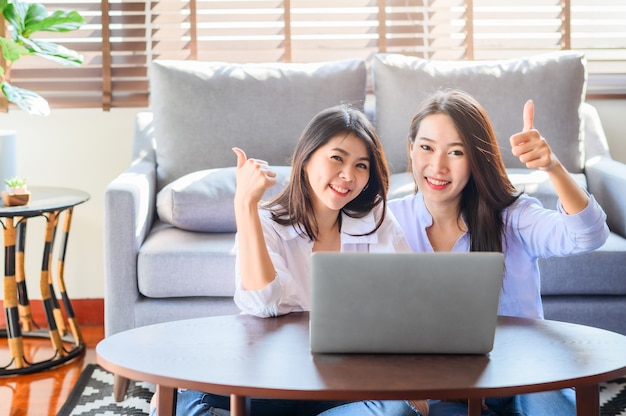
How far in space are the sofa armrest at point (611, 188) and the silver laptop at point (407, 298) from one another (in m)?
1.52

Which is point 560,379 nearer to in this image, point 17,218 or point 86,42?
point 17,218

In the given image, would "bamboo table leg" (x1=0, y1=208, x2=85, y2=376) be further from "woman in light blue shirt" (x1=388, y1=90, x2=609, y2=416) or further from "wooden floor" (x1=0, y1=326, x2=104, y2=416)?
"woman in light blue shirt" (x1=388, y1=90, x2=609, y2=416)

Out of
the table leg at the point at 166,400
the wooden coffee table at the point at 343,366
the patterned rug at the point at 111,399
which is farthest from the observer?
the patterned rug at the point at 111,399

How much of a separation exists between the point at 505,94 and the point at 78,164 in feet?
5.27

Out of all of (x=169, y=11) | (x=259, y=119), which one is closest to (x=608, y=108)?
(x=259, y=119)

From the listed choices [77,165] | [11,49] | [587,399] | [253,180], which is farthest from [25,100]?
[587,399]

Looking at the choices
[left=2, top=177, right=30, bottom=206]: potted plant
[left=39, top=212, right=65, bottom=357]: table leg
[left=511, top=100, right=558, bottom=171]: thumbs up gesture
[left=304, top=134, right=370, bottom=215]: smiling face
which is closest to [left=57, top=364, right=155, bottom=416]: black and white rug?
[left=39, top=212, right=65, bottom=357]: table leg

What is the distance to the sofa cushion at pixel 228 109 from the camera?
9.53ft

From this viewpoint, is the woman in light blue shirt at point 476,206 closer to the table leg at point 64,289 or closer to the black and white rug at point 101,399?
the black and white rug at point 101,399

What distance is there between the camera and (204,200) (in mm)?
2580

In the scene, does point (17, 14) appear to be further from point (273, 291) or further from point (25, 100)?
point (273, 291)

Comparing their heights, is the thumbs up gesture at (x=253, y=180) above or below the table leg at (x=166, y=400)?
above

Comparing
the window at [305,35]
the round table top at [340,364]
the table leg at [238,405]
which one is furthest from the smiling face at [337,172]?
the window at [305,35]

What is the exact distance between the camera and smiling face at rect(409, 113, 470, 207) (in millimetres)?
1732
